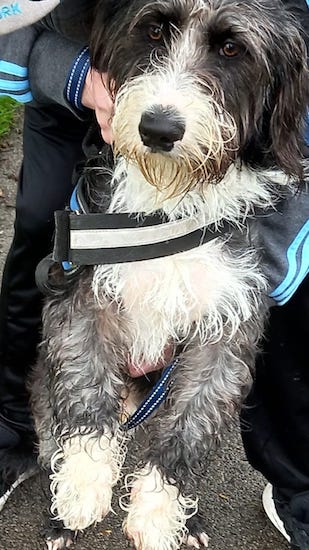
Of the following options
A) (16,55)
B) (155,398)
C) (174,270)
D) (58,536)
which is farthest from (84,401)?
(16,55)

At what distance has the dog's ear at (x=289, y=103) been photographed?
7.55 feet

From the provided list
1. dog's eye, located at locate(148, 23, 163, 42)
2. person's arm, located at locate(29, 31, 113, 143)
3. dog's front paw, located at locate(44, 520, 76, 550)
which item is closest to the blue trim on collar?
dog's front paw, located at locate(44, 520, 76, 550)

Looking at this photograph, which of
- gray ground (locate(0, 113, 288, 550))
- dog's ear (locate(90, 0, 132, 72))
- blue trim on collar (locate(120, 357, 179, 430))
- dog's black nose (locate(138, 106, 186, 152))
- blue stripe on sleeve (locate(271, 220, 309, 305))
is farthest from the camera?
gray ground (locate(0, 113, 288, 550))

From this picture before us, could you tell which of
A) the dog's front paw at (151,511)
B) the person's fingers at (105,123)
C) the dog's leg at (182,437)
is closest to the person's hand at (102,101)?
the person's fingers at (105,123)

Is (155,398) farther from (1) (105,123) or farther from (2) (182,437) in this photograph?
(1) (105,123)

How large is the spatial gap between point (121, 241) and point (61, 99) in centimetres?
39

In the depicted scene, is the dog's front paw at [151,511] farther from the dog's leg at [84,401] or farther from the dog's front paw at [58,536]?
the dog's front paw at [58,536]

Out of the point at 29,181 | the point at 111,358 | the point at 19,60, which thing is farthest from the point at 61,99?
the point at 111,358

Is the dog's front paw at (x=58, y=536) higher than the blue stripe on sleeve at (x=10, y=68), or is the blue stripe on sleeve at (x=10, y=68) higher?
the blue stripe on sleeve at (x=10, y=68)

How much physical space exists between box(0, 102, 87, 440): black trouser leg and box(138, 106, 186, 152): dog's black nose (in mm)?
663

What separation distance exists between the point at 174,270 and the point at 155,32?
0.62 meters

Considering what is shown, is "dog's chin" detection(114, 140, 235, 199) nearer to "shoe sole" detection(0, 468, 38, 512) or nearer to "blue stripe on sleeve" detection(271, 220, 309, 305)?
"blue stripe on sleeve" detection(271, 220, 309, 305)

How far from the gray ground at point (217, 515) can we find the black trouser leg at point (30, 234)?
A: 26cm

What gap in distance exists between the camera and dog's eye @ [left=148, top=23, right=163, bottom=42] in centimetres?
226
